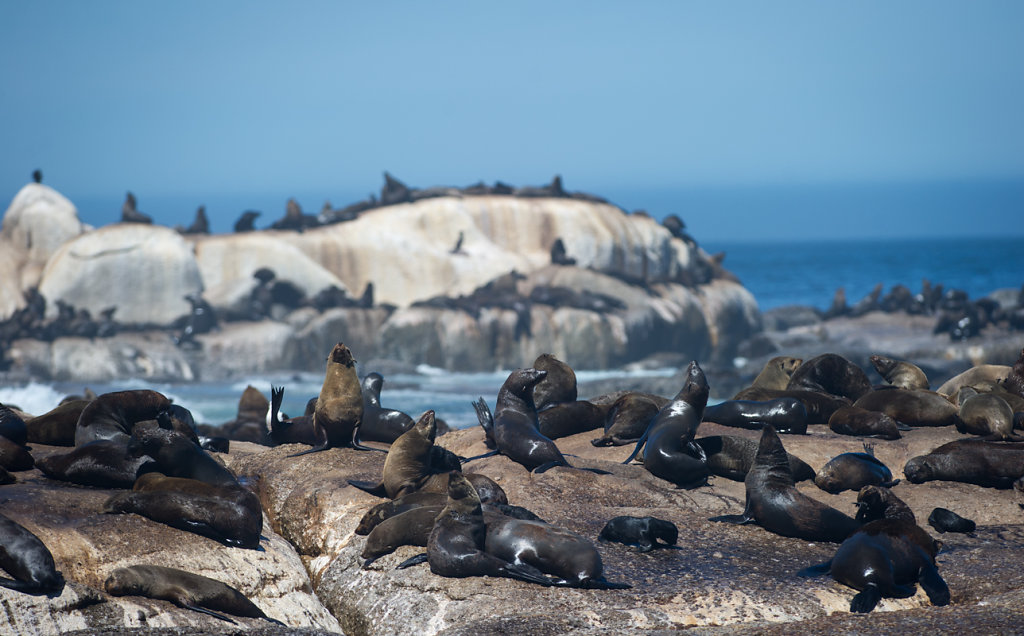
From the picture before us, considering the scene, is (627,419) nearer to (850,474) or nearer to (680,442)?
(680,442)

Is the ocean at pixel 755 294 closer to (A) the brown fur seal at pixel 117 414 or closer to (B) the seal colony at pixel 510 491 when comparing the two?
(B) the seal colony at pixel 510 491

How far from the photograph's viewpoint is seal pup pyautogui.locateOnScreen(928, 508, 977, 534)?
25.3 ft

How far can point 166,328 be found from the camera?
35781 mm

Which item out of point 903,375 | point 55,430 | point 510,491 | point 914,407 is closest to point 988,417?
point 914,407

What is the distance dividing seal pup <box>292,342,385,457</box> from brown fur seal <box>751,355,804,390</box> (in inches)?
199

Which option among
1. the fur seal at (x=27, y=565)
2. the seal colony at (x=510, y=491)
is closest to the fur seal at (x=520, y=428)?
the seal colony at (x=510, y=491)

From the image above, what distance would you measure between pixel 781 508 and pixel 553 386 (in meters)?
3.91

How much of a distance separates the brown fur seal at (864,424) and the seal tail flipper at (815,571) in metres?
3.56

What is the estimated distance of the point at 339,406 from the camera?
30.4 ft

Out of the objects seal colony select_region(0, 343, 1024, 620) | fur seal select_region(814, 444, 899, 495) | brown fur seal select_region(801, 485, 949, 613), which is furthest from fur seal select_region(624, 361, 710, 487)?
brown fur seal select_region(801, 485, 949, 613)

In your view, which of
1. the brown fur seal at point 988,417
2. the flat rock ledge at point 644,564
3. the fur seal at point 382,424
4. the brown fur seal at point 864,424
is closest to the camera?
the flat rock ledge at point 644,564

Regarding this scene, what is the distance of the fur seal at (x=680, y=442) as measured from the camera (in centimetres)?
872

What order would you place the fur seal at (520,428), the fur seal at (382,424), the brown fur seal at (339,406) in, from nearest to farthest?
the fur seal at (520,428) < the brown fur seal at (339,406) < the fur seal at (382,424)

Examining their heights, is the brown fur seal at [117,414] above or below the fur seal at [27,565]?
above
